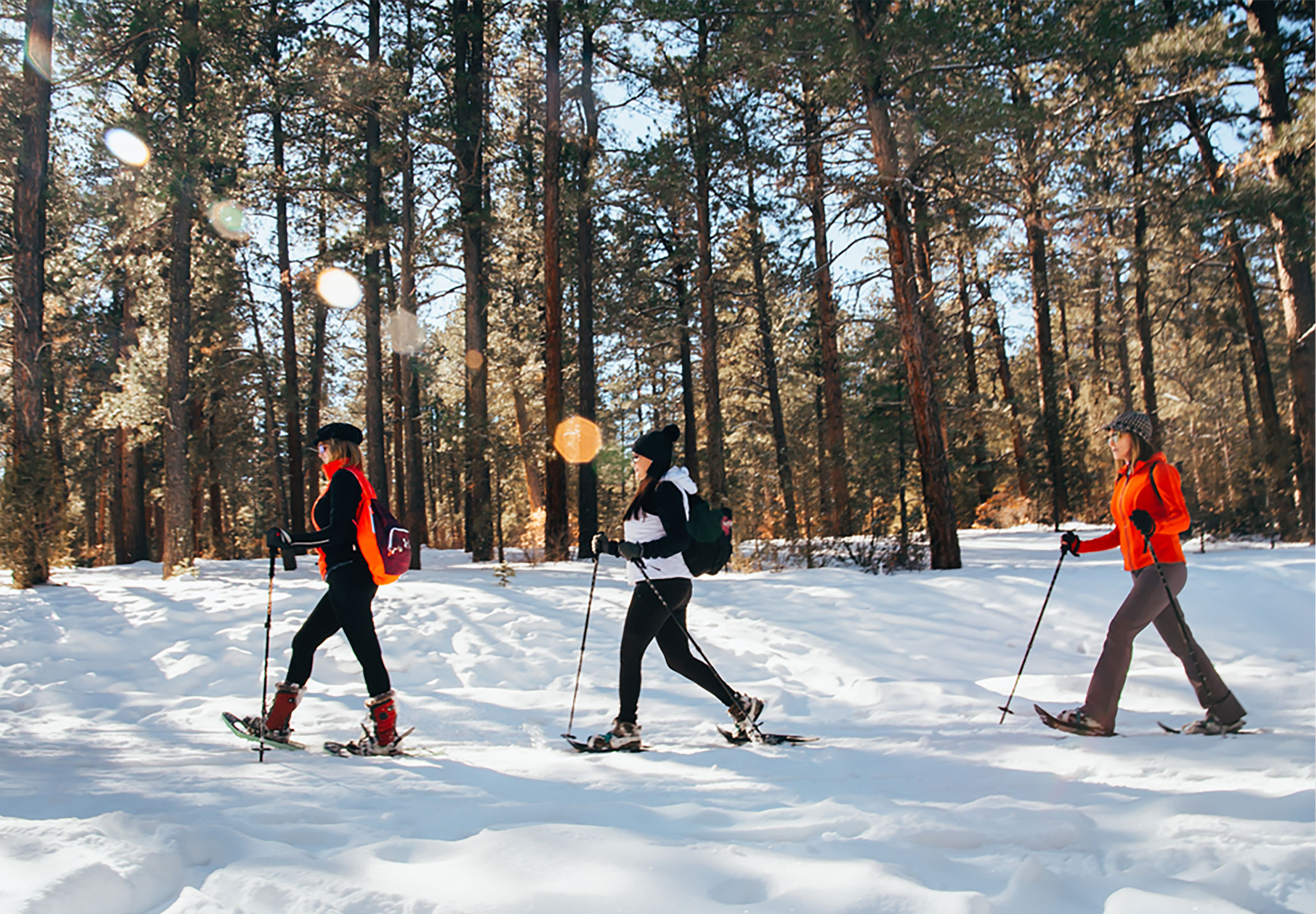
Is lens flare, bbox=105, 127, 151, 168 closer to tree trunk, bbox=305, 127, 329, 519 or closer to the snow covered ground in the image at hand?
tree trunk, bbox=305, 127, 329, 519

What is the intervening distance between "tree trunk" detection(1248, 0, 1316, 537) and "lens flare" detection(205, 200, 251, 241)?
1862cm

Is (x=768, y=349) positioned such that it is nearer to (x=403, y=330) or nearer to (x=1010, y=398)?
(x=1010, y=398)

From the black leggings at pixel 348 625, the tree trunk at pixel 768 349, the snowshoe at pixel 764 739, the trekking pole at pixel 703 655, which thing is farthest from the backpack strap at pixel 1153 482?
the tree trunk at pixel 768 349

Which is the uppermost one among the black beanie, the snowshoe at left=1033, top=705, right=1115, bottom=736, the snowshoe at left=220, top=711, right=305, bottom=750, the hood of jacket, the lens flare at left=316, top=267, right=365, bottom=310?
the lens flare at left=316, top=267, right=365, bottom=310

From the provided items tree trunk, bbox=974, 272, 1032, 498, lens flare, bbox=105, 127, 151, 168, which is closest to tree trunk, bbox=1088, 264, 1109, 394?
tree trunk, bbox=974, 272, 1032, 498

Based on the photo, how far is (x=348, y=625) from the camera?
518cm

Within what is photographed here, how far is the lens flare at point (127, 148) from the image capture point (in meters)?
13.6

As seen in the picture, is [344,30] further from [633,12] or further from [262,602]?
[262,602]

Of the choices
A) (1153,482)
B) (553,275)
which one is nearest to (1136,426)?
(1153,482)

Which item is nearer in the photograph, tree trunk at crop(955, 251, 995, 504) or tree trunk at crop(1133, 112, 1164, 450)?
tree trunk at crop(1133, 112, 1164, 450)

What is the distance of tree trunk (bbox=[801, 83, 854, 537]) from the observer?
14472mm

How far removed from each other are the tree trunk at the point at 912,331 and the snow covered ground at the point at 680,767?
6.59ft

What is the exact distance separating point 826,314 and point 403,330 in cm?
1059

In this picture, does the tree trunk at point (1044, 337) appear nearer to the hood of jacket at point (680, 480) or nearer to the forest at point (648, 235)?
the forest at point (648, 235)
